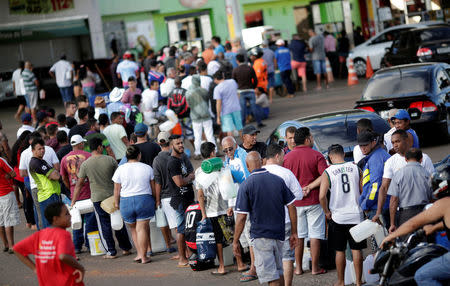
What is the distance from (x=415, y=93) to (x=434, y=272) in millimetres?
9490

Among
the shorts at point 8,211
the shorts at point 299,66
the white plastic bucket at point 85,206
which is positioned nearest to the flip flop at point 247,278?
the white plastic bucket at point 85,206

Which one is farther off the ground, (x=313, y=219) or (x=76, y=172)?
(x=76, y=172)

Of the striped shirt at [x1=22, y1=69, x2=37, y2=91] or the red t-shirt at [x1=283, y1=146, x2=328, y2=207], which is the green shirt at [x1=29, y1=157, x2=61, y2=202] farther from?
the striped shirt at [x1=22, y1=69, x2=37, y2=91]

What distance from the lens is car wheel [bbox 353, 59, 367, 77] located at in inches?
1102

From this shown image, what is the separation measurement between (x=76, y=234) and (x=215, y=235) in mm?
3125

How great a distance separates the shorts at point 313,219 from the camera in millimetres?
9109

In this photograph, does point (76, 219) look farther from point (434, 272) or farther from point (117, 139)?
point (434, 272)

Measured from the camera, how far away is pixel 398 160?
846 centimetres

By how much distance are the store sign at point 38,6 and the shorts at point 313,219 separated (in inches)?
1016

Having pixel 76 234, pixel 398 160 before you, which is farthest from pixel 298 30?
pixel 398 160

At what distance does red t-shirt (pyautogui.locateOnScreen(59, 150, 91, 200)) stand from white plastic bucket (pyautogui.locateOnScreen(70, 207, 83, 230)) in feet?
0.85

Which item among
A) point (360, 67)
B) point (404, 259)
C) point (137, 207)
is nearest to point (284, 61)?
point (360, 67)

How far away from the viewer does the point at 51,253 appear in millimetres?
6688

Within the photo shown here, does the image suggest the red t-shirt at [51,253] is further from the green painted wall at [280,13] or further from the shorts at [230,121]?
the green painted wall at [280,13]
